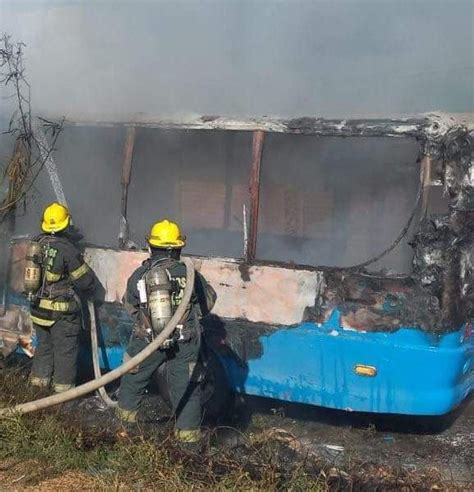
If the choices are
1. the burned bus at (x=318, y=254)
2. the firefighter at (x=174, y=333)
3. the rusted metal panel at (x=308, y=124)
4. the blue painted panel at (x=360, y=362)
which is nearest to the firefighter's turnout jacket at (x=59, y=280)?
the burned bus at (x=318, y=254)

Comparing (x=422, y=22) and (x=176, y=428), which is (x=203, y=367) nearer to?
(x=176, y=428)

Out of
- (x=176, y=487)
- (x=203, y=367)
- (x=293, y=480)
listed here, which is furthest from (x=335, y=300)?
(x=176, y=487)

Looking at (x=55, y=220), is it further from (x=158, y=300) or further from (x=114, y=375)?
(x=114, y=375)

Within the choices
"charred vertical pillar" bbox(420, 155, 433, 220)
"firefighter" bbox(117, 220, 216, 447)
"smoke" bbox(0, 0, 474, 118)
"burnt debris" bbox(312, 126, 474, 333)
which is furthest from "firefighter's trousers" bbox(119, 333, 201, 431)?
"smoke" bbox(0, 0, 474, 118)

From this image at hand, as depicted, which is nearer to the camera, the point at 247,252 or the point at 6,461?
the point at 6,461

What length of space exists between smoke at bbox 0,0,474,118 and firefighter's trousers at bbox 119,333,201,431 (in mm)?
2109

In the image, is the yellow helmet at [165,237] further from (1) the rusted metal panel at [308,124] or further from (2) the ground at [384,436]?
(2) the ground at [384,436]

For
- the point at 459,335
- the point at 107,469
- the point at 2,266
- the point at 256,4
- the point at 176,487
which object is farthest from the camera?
the point at 256,4

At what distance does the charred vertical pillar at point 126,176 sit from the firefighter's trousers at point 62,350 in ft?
2.46

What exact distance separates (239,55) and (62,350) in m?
5.44

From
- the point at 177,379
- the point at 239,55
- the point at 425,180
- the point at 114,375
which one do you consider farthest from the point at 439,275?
the point at 239,55

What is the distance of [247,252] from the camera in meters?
5.09

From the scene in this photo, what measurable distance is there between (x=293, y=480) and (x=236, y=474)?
319 millimetres

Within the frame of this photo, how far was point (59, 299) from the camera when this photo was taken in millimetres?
5520
